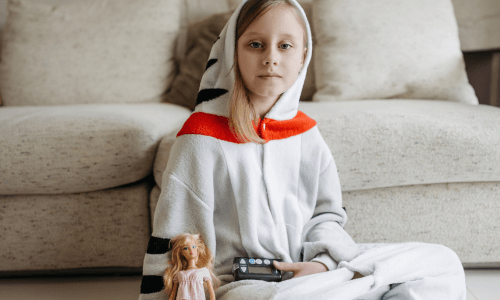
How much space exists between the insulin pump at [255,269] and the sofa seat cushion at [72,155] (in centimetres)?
43

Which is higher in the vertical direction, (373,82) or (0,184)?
(373,82)

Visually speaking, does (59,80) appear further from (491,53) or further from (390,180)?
(491,53)

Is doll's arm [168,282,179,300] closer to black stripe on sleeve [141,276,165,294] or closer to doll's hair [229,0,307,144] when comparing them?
black stripe on sleeve [141,276,165,294]

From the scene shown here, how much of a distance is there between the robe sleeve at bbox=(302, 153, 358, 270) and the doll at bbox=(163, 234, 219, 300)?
0.21m

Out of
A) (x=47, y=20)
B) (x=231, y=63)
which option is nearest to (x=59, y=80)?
(x=47, y=20)

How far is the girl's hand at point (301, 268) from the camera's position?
27.7 inches

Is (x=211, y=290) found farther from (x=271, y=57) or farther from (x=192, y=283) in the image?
(x=271, y=57)

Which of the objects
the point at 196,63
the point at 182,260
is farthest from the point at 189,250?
the point at 196,63

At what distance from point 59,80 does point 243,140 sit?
106 centimetres

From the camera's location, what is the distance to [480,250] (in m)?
1.02

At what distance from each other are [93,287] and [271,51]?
0.80 m

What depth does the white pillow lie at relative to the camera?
137 cm

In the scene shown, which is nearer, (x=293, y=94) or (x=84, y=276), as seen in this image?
(x=293, y=94)

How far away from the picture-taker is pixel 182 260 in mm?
674
